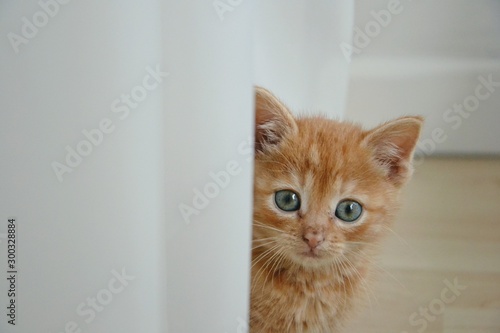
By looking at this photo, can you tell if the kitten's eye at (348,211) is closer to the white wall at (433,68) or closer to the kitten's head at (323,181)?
the kitten's head at (323,181)

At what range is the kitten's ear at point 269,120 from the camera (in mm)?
639

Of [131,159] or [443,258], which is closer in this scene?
[131,159]

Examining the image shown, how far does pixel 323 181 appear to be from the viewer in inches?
26.3

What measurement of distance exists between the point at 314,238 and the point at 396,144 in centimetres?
18

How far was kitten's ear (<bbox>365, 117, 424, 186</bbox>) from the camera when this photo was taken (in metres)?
0.66

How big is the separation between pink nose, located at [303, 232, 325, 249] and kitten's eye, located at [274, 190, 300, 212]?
0.05 m

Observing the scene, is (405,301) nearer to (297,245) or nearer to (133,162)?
(297,245)

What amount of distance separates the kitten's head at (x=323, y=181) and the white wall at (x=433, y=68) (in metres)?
0.06

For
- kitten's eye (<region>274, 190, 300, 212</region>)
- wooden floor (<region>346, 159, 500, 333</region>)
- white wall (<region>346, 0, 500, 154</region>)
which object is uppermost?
white wall (<region>346, 0, 500, 154</region>)

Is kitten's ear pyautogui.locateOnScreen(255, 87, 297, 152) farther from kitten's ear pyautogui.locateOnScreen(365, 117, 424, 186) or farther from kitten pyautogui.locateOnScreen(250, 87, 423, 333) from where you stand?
kitten's ear pyautogui.locateOnScreen(365, 117, 424, 186)

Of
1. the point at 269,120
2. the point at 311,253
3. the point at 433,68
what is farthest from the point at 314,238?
the point at 433,68

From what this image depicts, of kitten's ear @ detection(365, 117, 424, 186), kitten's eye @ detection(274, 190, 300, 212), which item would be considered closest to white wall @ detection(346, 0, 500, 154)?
kitten's ear @ detection(365, 117, 424, 186)

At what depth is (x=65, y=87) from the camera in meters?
0.61

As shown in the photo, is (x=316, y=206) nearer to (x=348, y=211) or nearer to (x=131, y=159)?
(x=348, y=211)
